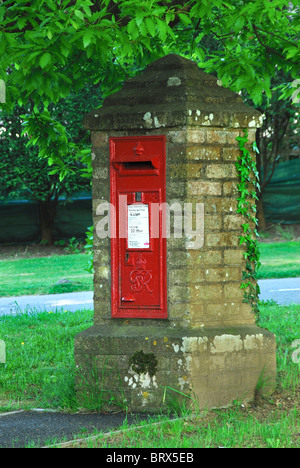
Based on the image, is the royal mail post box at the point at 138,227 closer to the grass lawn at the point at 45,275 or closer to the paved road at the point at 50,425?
the paved road at the point at 50,425

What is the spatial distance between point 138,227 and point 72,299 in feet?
18.1

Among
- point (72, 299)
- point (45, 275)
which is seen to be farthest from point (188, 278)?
point (45, 275)

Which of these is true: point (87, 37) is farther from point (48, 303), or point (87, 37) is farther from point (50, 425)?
point (48, 303)

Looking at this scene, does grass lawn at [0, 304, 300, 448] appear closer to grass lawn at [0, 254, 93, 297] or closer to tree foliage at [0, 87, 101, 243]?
grass lawn at [0, 254, 93, 297]

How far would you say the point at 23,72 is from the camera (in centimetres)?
534

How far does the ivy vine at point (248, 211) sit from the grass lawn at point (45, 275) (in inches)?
250

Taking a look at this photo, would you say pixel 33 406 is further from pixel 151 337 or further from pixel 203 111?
pixel 203 111

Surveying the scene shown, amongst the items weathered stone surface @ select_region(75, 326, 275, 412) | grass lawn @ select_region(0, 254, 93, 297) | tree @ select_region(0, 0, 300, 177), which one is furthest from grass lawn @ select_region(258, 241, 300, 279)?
weathered stone surface @ select_region(75, 326, 275, 412)

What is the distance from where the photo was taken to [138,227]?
5.41 metres

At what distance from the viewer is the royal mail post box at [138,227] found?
5.33m

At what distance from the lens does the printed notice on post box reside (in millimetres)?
5383

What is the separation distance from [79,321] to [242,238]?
3.74 meters

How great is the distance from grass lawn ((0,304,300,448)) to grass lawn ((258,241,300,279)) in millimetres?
3413
